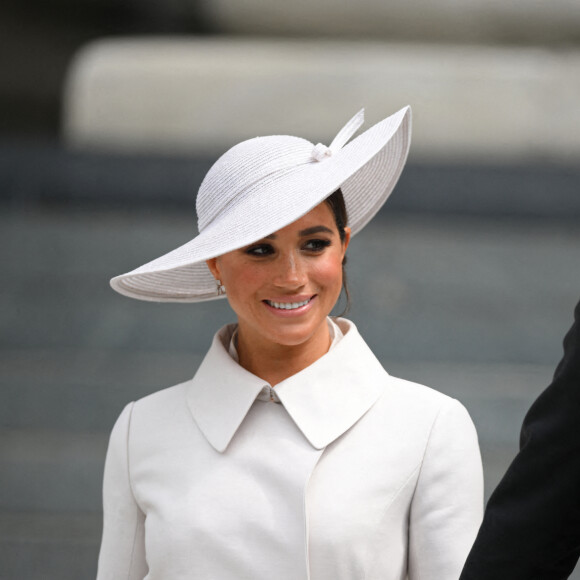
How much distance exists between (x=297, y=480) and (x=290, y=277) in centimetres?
41

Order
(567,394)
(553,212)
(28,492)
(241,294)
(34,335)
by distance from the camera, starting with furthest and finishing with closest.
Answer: (553,212)
(34,335)
(28,492)
(241,294)
(567,394)

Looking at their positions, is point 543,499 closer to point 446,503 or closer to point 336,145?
point 446,503

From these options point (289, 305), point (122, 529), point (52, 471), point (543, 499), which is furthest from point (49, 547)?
point (543, 499)

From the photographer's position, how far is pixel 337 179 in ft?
7.13

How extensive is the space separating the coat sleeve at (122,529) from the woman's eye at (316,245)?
61cm

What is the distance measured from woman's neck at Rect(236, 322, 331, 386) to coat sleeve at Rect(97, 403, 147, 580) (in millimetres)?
345

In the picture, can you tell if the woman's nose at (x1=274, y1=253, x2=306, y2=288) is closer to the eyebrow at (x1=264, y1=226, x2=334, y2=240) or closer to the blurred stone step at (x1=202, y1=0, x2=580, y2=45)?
the eyebrow at (x1=264, y1=226, x2=334, y2=240)

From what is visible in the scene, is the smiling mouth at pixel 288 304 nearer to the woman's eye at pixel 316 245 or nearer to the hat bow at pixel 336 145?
the woman's eye at pixel 316 245

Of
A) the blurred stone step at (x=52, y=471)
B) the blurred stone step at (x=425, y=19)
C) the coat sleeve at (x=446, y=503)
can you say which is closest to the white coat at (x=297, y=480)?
the coat sleeve at (x=446, y=503)

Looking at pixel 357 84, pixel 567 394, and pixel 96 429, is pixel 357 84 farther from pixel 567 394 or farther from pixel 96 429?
pixel 567 394

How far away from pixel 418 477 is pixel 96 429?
374cm

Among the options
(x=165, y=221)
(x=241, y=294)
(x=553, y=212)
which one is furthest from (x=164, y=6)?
(x=241, y=294)

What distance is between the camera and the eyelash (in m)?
2.29

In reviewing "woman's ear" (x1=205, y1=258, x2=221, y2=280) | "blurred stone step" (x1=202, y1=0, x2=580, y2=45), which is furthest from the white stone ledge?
"woman's ear" (x1=205, y1=258, x2=221, y2=280)
